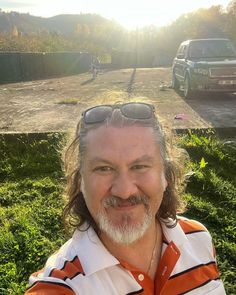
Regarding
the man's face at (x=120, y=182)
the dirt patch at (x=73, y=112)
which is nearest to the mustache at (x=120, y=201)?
the man's face at (x=120, y=182)

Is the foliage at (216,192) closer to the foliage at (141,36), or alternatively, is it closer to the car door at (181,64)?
the car door at (181,64)

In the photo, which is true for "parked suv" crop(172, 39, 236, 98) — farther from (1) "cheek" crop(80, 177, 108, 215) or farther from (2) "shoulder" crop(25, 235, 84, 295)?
(2) "shoulder" crop(25, 235, 84, 295)

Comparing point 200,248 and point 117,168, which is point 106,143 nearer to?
point 117,168

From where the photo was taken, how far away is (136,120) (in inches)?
72.5

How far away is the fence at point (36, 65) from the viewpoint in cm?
2119

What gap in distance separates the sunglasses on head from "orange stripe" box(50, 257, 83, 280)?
63 cm

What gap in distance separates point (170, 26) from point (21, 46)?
26.9 metres

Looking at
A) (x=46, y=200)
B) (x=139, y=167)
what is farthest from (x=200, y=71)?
(x=139, y=167)

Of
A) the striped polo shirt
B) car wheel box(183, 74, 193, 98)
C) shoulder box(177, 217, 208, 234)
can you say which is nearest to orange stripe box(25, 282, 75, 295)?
the striped polo shirt

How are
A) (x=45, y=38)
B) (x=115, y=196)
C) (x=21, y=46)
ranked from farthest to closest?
(x=45, y=38) < (x=21, y=46) < (x=115, y=196)

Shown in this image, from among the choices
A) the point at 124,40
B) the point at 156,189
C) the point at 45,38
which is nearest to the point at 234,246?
the point at 156,189

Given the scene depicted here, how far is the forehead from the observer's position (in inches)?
69.1

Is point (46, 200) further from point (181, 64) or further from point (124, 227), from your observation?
point (181, 64)

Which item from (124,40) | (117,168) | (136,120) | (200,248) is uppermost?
(136,120)
